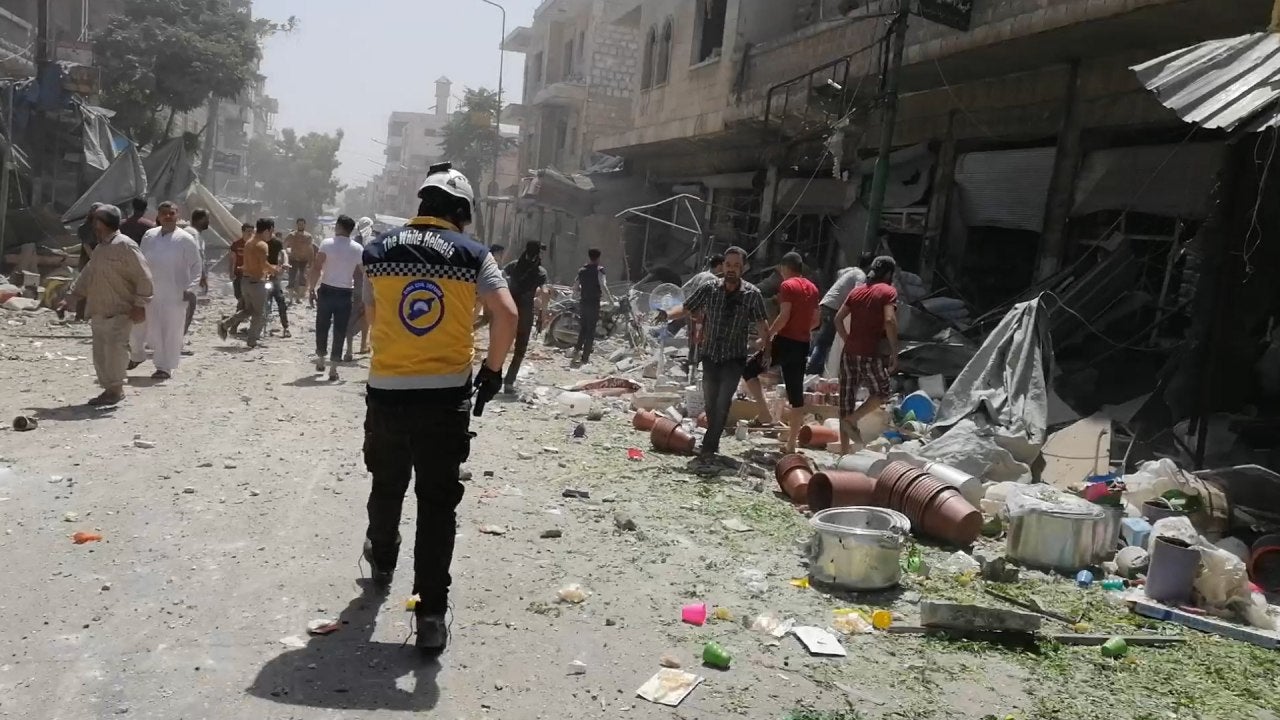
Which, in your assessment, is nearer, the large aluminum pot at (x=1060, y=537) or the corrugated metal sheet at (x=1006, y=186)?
the large aluminum pot at (x=1060, y=537)

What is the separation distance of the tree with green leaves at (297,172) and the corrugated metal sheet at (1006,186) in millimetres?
67561

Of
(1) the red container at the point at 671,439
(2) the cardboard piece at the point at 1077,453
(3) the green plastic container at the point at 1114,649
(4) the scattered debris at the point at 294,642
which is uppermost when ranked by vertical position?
(2) the cardboard piece at the point at 1077,453

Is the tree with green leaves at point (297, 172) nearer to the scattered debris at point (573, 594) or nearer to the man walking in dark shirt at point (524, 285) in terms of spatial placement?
the man walking in dark shirt at point (524, 285)

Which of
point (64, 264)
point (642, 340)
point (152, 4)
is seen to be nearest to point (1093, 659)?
point (642, 340)

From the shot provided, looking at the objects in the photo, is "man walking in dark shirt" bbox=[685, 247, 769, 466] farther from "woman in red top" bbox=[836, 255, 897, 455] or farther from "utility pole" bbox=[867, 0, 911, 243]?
"utility pole" bbox=[867, 0, 911, 243]

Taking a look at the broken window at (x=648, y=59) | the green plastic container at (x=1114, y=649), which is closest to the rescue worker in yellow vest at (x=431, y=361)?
the green plastic container at (x=1114, y=649)

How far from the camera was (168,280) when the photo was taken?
28.1 ft

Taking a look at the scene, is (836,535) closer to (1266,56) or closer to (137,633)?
(137,633)

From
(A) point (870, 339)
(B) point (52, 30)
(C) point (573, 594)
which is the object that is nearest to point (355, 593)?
(C) point (573, 594)

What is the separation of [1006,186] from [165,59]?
77.4 ft

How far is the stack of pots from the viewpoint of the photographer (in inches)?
219

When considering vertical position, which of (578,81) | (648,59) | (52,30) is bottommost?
(52,30)

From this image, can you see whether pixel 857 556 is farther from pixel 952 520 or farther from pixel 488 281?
pixel 488 281

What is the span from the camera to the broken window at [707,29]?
20.3m
